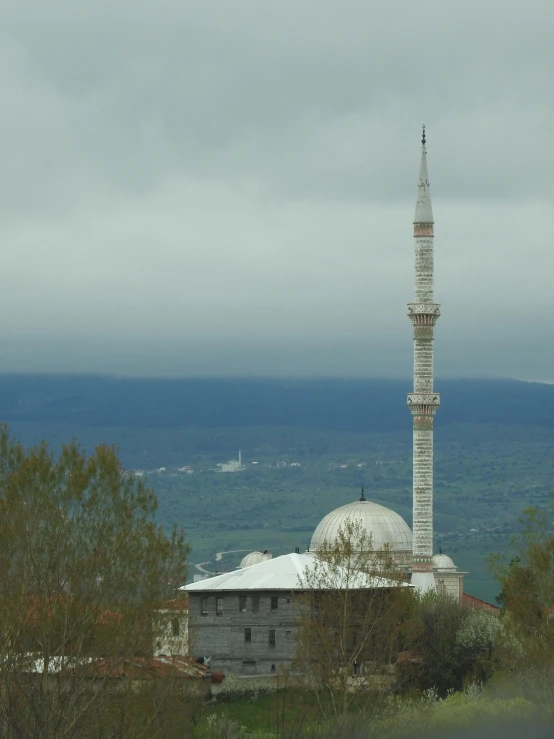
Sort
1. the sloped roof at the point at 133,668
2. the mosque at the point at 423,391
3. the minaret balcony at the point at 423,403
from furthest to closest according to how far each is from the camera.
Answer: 1. the minaret balcony at the point at 423,403
2. the mosque at the point at 423,391
3. the sloped roof at the point at 133,668

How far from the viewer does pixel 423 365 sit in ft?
360

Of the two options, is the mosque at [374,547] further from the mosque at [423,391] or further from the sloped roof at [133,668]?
the sloped roof at [133,668]

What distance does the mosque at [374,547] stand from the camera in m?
86.2

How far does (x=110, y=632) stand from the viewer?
49750mm

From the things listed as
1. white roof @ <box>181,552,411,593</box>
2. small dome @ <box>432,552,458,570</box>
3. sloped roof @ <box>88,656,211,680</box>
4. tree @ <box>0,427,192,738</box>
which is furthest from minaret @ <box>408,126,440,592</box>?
tree @ <box>0,427,192,738</box>

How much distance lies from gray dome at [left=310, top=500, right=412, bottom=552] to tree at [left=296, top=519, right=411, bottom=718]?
38023 mm

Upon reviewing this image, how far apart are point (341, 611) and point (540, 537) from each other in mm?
8455

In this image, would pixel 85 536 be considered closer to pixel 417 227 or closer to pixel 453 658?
pixel 453 658

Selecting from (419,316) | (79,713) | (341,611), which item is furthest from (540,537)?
(419,316)

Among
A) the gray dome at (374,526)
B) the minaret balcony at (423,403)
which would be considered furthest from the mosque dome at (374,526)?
the minaret balcony at (423,403)

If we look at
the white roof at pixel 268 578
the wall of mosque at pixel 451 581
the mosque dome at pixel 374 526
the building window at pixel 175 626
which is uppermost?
the mosque dome at pixel 374 526

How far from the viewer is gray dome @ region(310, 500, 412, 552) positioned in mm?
118831

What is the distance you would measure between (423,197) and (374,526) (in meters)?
22.6

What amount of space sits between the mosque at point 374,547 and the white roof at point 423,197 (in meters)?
0.06
